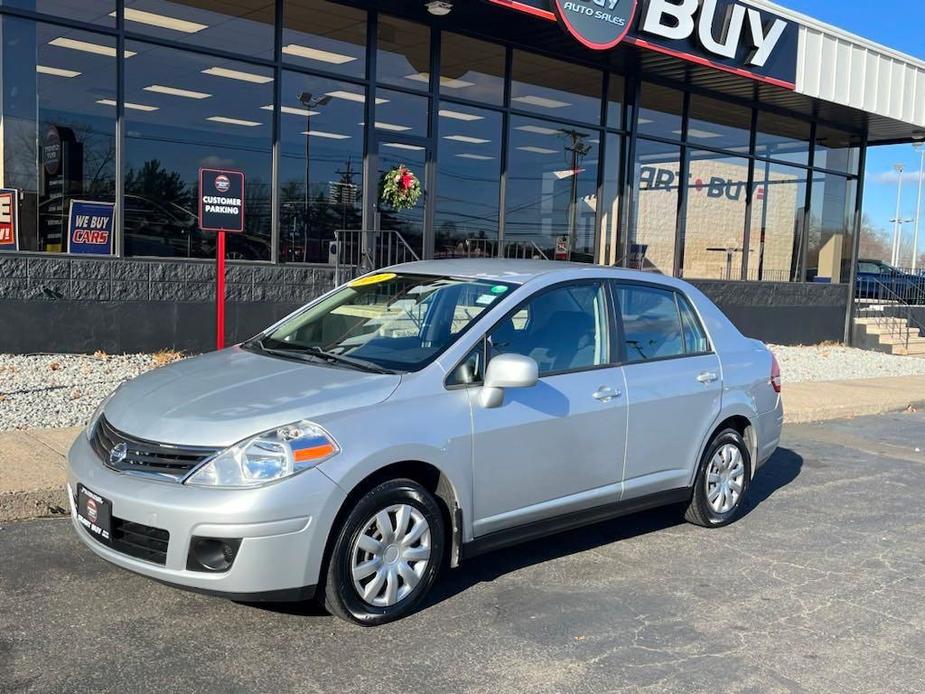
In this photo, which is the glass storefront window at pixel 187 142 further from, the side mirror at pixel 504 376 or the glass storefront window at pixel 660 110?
the side mirror at pixel 504 376

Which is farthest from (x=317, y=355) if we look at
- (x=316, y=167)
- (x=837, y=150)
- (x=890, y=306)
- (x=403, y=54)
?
(x=890, y=306)

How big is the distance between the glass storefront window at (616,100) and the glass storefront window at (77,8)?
8514 millimetres

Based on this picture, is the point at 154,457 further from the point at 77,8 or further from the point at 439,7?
the point at 439,7

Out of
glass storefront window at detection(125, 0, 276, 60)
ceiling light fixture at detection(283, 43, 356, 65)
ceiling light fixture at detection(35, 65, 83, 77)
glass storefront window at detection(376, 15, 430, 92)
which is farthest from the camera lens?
glass storefront window at detection(376, 15, 430, 92)

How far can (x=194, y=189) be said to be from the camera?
11.3 meters

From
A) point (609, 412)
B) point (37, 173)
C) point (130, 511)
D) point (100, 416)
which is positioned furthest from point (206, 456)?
point (37, 173)

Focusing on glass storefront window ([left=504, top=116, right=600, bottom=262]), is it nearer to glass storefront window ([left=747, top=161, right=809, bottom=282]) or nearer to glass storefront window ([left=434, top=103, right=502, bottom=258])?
glass storefront window ([left=434, top=103, right=502, bottom=258])

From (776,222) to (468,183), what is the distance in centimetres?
823

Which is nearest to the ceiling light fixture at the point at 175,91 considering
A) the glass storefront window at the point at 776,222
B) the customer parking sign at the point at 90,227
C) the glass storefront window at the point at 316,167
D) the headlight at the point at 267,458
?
the glass storefront window at the point at 316,167

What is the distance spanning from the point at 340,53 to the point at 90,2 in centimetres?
341

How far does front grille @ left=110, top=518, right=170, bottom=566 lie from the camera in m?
3.72

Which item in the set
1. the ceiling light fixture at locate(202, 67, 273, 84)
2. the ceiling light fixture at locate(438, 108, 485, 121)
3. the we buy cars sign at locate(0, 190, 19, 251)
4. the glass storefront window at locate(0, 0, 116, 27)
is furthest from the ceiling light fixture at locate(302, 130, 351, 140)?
the we buy cars sign at locate(0, 190, 19, 251)

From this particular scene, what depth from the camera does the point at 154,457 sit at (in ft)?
12.6

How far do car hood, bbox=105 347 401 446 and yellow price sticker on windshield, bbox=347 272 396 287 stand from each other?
3.50 feet
